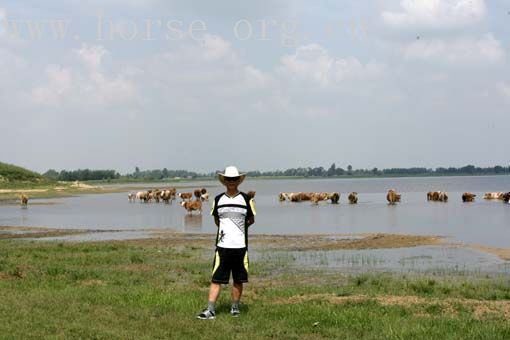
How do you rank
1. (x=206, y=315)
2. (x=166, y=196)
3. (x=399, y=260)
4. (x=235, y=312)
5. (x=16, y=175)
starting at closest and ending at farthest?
(x=206, y=315) < (x=235, y=312) < (x=399, y=260) < (x=166, y=196) < (x=16, y=175)

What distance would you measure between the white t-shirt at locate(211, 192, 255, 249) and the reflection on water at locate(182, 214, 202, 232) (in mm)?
20855

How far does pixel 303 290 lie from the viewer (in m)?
11.5

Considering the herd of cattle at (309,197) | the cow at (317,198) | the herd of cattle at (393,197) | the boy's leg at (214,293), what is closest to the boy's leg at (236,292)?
the boy's leg at (214,293)

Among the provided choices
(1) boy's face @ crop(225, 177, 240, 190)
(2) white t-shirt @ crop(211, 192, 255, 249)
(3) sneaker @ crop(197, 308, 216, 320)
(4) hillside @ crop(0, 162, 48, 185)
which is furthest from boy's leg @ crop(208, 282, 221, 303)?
(4) hillside @ crop(0, 162, 48, 185)

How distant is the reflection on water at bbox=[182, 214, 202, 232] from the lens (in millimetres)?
31078

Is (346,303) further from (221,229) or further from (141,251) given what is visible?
(141,251)

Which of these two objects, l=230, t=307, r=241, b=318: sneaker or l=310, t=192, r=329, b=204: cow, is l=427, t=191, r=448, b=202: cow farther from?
l=230, t=307, r=241, b=318: sneaker

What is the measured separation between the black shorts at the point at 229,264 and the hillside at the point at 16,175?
93.8m

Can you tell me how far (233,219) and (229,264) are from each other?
0.64 m

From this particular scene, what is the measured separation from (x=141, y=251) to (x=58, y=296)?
363 inches

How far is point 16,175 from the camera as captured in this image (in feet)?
339

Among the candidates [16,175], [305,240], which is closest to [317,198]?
[305,240]

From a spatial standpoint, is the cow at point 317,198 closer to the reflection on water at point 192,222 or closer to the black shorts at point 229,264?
the reflection on water at point 192,222

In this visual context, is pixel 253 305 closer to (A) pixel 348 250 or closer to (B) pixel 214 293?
(B) pixel 214 293
